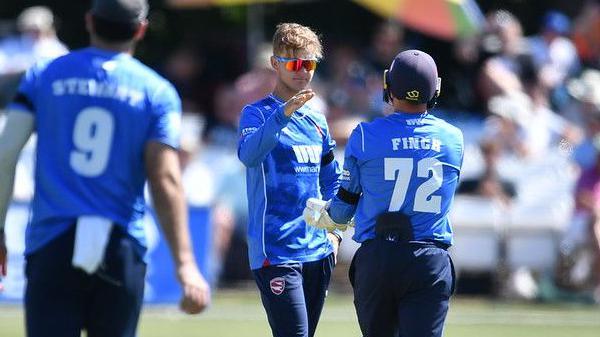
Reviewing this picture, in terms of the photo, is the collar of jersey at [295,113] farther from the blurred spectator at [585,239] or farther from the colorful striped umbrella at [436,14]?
the colorful striped umbrella at [436,14]

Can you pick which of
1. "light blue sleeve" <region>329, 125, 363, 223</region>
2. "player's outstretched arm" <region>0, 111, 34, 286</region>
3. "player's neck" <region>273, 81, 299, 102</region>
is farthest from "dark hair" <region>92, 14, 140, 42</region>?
"player's neck" <region>273, 81, 299, 102</region>

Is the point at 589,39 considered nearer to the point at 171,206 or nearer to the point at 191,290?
the point at 171,206

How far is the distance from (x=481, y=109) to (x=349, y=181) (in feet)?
35.7

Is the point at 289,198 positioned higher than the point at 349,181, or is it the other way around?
the point at 349,181

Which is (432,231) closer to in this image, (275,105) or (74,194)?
(275,105)

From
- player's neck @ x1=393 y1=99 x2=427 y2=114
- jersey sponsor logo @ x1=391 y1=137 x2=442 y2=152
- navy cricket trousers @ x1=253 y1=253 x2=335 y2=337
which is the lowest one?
navy cricket trousers @ x1=253 y1=253 x2=335 y2=337

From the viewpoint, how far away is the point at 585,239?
15.3m

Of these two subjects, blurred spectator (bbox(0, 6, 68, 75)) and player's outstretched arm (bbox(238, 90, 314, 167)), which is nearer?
player's outstretched arm (bbox(238, 90, 314, 167))

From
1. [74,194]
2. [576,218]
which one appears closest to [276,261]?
[74,194]

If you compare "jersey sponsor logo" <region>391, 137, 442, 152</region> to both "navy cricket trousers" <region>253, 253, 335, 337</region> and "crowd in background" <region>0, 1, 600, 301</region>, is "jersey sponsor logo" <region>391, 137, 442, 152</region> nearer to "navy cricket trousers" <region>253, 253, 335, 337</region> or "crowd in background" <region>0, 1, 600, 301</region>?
"navy cricket trousers" <region>253, 253, 335, 337</region>

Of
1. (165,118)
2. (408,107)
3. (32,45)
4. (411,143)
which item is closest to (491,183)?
(32,45)

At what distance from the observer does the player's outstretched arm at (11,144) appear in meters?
6.00

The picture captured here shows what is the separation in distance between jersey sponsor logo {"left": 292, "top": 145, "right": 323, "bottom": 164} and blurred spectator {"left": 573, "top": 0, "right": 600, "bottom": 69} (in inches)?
409

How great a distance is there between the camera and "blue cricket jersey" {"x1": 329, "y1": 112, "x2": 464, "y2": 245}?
7.04m
